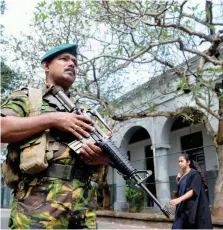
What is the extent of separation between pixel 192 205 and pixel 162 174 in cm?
643

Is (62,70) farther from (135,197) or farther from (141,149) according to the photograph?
(141,149)

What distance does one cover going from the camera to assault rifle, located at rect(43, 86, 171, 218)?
1.50 m

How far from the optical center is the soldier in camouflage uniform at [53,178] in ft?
4.46

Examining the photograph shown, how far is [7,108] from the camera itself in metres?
1.47

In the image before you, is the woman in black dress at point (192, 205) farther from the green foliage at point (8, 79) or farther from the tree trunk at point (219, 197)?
the green foliage at point (8, 79)

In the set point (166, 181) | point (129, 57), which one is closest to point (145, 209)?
point (166, 181)

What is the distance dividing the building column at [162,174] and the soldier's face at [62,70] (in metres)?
8.59

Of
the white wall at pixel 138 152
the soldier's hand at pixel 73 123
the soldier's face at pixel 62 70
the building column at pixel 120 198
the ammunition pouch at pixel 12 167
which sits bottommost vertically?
the building column at pixel 120 198

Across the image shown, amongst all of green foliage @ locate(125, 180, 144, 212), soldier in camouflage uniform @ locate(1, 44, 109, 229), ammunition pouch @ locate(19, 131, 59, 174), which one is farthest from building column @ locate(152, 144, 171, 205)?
ammunition pouch @ locate(19, 131, 59, 174)

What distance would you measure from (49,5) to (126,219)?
5.85 m

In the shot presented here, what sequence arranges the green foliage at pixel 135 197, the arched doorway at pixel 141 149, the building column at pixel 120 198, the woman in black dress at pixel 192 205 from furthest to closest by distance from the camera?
1. the arched doorway at pixel 141 149
2. the building column at pixel 120 198
3. the green foliage at pixel 135 197
4. the woman in black dress at pixel 192 205

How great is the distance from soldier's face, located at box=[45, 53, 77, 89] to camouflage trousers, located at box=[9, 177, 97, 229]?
587 millimetres

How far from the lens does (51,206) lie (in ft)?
4.55

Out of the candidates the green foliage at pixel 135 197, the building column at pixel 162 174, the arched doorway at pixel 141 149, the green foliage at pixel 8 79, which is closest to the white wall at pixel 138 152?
the arched doorway at pixel 141 149
